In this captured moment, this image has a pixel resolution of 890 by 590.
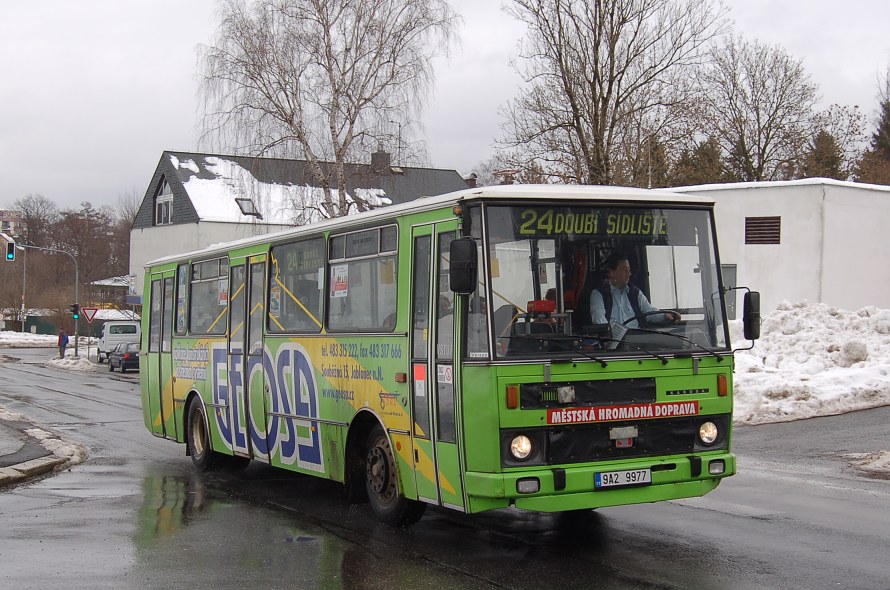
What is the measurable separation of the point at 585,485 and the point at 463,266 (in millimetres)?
1866

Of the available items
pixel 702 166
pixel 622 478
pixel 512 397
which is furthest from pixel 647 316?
pixel 702 166

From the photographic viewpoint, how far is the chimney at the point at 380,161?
118ft

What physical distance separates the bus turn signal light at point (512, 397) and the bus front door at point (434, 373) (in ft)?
1.73

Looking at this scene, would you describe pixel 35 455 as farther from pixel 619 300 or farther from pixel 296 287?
pixel 619 300

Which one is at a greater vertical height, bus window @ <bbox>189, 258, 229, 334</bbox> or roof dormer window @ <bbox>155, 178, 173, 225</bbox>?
roof dormer window @ <bbox>155, 178, 173, 225</bbox>

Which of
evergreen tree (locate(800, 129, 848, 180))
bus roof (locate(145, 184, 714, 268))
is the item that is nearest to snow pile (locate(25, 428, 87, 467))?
bus roof (locate(145, 184, 714, 268))

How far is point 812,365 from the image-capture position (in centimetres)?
2069

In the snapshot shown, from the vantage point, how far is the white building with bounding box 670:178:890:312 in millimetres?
24969

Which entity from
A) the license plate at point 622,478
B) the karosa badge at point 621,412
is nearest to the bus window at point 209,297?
the karosa badge at point 621,412

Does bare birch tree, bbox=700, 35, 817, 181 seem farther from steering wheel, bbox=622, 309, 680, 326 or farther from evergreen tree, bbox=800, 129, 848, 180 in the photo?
steering wheel, bbox=622, 309, 680, 326

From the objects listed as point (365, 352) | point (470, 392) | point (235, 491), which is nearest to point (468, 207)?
point (470, 392)

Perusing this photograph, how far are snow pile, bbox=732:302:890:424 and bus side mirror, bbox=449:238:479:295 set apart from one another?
453 inches

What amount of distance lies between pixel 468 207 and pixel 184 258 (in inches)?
314

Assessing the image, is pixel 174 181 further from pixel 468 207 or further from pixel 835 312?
pixel 468 207
